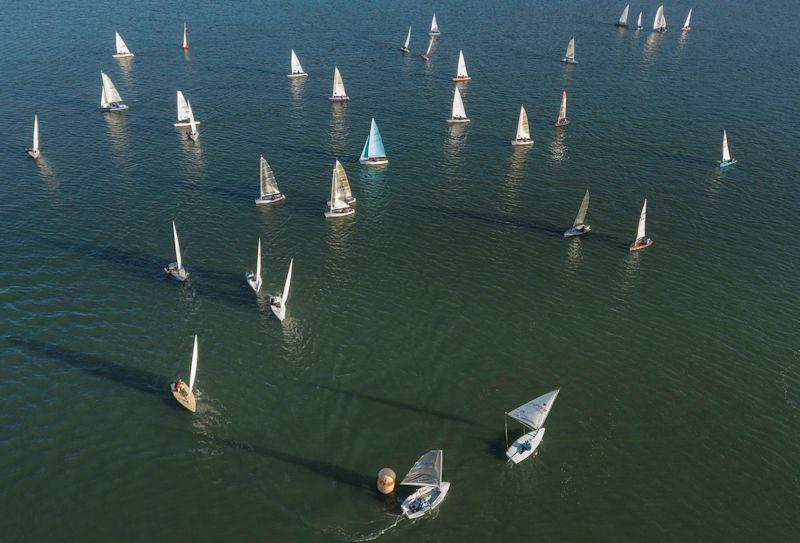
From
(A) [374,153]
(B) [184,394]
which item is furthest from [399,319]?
(A) [374,153]

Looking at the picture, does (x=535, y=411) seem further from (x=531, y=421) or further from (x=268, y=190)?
(x=268, y=190)

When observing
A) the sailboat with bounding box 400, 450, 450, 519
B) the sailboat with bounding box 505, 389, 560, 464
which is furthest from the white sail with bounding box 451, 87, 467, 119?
the sailboat with bounding box 400, 450, 450, 519

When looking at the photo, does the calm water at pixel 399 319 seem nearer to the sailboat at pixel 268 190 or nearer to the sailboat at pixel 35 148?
the sailboat at pixel 35 148

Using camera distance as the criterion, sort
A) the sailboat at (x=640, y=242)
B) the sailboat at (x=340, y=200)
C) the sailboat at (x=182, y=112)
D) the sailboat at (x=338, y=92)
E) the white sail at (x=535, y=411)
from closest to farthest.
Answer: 1. the white sail at (x=535, y=411)
2. the sailboat at (x=640, y=242)
3. the sailboat at (x=340, y=200)
4. the sailboat at (x=182, y=112)
5. the sailboat at (x=338, y=92)

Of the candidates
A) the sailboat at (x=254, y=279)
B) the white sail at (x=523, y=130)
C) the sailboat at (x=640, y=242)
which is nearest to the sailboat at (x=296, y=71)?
the white sail at (x=523, y=130)

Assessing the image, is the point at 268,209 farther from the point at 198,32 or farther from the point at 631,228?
the point at 198,32

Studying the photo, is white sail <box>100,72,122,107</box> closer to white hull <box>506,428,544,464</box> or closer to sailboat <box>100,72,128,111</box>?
sailboat <box>100,72,128,111</box>

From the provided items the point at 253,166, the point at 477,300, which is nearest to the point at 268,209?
the point at 253,166
